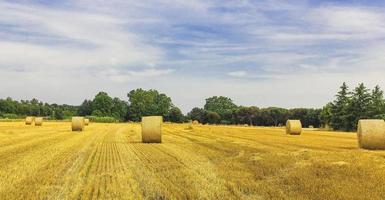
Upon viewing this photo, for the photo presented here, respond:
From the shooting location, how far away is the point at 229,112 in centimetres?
16062

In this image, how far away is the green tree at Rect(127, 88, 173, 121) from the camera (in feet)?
497

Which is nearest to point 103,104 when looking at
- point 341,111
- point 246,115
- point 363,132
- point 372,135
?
point 246,115

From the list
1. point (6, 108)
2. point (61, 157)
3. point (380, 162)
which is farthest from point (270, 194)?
point (6, 108)

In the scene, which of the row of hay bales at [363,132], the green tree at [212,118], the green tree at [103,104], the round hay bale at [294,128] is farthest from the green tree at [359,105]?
the green tree at [103,104]

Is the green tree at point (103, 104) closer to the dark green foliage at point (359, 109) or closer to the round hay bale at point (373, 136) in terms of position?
the dark green foliage at point (359, 109)

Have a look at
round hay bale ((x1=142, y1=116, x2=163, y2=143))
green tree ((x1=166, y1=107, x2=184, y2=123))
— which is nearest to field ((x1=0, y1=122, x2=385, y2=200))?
round hay bale ((x1=142, y1=116, x2=163, y2=143))

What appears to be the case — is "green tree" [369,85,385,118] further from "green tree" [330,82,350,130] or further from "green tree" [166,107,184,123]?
"green tree" [166,107,184,123]

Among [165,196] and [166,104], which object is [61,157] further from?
[166,104]

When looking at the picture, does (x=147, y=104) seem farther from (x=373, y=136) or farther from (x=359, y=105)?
(x=373, y=136)

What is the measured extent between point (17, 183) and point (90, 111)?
15832 centimetres

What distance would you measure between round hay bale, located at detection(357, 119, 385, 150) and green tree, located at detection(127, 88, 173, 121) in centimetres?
12391

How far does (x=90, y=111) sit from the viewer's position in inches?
6585

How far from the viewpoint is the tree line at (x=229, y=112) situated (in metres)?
78.8

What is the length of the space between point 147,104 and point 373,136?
13832 cm
